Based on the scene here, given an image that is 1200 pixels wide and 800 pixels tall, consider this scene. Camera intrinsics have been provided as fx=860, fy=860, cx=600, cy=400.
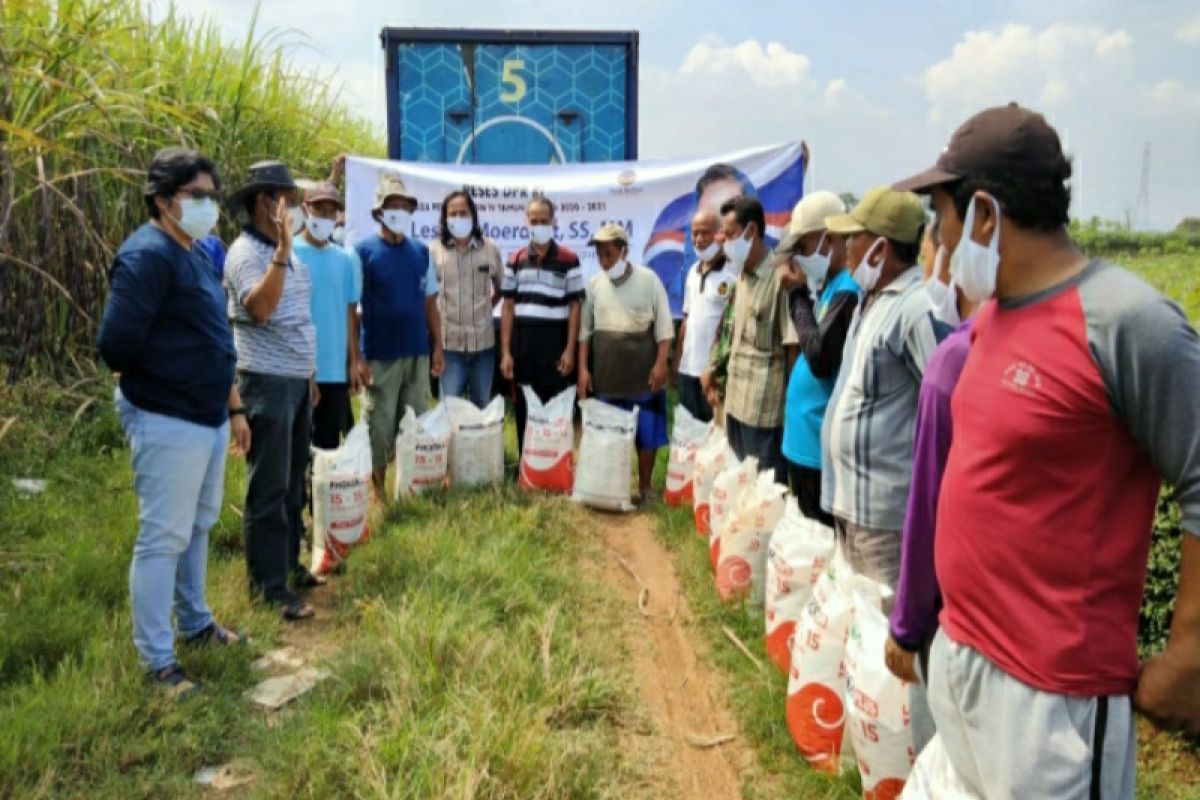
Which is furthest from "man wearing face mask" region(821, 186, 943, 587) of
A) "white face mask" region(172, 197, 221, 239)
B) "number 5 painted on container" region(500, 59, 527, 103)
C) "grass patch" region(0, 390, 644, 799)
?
"number 5 painted on container" region(500, 59, 527, 103)

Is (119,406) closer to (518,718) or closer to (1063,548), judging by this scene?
(518,718)

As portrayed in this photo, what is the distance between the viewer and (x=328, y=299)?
444 centimetres

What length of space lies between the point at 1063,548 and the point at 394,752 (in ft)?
6.41

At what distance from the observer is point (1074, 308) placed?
1357mm

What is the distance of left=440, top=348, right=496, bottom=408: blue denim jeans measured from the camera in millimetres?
5609

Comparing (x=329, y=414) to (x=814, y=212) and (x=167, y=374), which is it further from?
(x=814, y=212)

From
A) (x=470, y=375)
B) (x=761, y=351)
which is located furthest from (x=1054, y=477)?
(x=470, y=375)

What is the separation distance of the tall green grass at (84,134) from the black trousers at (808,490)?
3232 millimetres

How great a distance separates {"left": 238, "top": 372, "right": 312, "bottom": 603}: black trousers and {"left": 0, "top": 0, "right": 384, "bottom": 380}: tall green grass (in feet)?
3.85

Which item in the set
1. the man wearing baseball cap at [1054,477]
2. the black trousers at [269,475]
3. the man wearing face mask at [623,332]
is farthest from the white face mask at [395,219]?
the man wearing baseball cap at [1054,477]

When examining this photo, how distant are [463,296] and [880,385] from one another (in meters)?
3.47

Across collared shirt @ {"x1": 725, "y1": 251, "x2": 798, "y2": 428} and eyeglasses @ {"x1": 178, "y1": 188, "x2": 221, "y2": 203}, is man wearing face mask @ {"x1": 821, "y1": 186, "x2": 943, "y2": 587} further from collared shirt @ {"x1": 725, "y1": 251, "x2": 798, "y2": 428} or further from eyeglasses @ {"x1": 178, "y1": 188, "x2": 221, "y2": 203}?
eyeglasses @ {"x1": 178, "y1": 188, "x2": 221, "y2": 203}

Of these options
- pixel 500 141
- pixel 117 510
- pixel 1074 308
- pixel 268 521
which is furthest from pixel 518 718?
pixel 500 141

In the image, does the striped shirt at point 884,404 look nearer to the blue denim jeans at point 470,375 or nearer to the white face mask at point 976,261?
the white face mask at point 976,261
